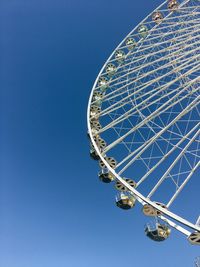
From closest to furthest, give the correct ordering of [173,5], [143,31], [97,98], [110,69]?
1. [97,98]
2. [110,69]
3. [143,31]
4. [173,5]

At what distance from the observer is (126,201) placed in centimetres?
1418

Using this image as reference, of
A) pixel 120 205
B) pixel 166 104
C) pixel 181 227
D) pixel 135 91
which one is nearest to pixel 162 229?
pixel 181 227

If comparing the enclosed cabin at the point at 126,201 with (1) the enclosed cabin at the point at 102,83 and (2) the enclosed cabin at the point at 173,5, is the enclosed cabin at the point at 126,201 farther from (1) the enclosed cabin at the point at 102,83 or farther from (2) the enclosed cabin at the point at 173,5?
(2) the enclosed cabin at the point at 173,5

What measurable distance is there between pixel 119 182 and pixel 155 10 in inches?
530

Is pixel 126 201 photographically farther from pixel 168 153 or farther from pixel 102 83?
pixel 102 83

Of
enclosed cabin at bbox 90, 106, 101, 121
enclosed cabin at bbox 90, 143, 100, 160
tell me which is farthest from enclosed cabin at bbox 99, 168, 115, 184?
enclosed cabin at bbox 90, 106, 101, 121

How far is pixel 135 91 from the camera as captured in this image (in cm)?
1700

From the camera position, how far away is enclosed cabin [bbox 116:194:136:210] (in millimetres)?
14012

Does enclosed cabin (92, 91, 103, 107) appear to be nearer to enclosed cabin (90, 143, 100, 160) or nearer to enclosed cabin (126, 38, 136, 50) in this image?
enclosed cabin (90, 143, 100, 160)

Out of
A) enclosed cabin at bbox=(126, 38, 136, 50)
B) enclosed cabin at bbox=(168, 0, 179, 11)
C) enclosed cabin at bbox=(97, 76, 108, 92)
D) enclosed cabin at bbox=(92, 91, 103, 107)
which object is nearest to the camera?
enclosed cabin at bbox=(92, 91, 103, 107)

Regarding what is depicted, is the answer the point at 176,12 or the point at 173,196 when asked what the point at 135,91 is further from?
the point at 176,12

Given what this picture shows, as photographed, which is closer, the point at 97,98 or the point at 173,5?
the point at 97,98

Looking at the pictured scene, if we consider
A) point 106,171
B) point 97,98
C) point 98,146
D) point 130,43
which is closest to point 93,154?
point 98,146

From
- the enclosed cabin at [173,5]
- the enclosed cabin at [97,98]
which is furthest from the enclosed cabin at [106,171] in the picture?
the enclosed cabin at [173,5]
